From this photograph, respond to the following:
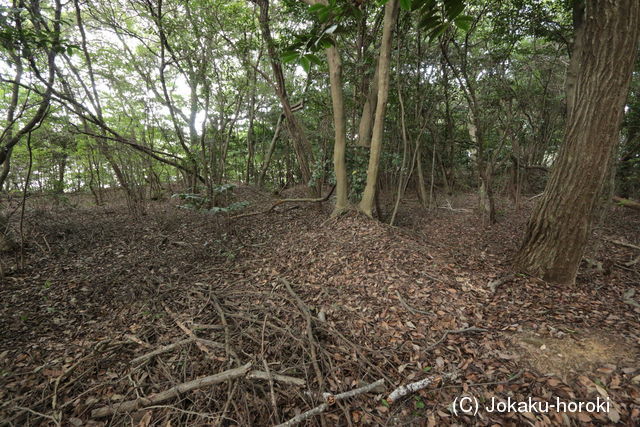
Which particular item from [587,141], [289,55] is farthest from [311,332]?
[587,141]

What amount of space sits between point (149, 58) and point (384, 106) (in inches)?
308

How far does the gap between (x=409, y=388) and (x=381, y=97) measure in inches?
175

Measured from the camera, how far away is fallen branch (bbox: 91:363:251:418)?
201 cm

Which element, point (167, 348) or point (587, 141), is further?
point (587, 141)

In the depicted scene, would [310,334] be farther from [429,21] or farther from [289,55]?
[429,21]

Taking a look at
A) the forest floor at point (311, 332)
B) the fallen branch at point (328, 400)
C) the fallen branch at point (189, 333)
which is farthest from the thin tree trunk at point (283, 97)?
the fallen branch at point (328, 400)

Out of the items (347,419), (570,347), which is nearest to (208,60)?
(347,419)

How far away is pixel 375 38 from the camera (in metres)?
6.11

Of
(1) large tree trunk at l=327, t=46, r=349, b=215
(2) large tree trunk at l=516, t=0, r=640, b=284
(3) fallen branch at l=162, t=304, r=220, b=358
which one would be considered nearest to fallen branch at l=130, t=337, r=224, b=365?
(3) fallen branch at l=162, t=304, r=220, b=358

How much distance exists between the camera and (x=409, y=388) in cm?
205

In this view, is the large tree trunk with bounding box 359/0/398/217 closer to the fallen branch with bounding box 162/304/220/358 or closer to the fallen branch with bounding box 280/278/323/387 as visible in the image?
the fallen branch with bounding box 280/278/323/387

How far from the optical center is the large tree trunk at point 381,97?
4.43 metres

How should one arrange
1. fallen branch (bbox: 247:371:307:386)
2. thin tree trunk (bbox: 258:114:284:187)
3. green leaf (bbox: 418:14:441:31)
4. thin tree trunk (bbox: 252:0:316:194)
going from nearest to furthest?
green leaf (bbox: 418:14:441:31) → fallen branch (bbox: 247:371:307:386) → thin tree trunk (bbox: 252:0:316:194) → thin tree trunk (bbox: 258:114:284:187)

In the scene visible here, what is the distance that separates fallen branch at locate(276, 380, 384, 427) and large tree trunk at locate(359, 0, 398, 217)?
353cm
